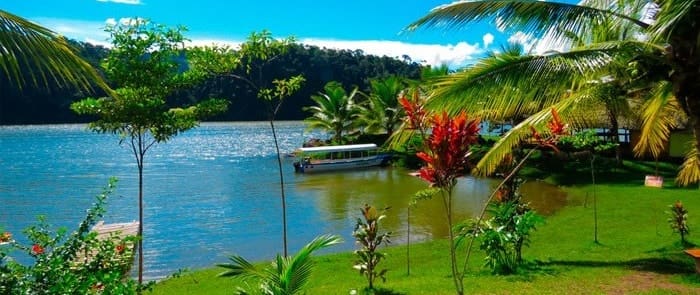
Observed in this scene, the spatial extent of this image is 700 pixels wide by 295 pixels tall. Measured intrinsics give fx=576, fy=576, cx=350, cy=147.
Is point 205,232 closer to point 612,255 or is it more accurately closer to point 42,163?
point 612,255

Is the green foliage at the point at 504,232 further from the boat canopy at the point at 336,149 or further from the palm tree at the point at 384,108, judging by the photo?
the palm tree at the point at 384,108

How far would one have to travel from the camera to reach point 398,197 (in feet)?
64.7

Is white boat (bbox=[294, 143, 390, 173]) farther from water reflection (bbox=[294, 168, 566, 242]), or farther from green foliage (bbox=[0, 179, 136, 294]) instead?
green foliage (bbox=[0, 179, 136, 294])

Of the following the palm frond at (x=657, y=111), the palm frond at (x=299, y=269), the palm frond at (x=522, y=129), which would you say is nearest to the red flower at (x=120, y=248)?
the palm frond at (x=299, y=269)

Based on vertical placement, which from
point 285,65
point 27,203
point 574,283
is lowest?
point 27,203

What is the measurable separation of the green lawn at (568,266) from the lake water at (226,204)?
5.70 ft

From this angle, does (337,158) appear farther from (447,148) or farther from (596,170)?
(447,148)

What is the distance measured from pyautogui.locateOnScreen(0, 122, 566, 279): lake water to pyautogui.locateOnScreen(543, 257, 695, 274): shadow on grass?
15.0 ft

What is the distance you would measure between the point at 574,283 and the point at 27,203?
19.4 meters

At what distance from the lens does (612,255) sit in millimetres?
8789

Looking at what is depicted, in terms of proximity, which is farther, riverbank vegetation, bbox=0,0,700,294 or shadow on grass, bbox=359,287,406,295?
shadow on grass, bbox=359,287,406,295

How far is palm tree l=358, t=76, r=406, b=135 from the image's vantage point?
3322 cm

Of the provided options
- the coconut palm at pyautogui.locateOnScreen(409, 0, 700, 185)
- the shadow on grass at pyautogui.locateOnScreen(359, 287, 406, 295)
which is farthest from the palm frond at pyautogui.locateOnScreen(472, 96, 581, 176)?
the shadow on grass at pyautogui.locateOnScreen(359, 287, 406, 295)

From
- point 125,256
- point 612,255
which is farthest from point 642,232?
point 125,256
